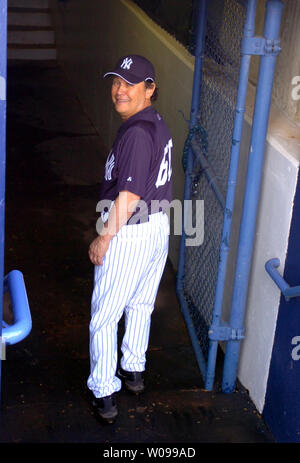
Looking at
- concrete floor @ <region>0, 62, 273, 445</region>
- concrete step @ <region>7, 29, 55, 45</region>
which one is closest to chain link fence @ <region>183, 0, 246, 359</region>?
concrete floor @ <region>0, 62, 273, 445</region>

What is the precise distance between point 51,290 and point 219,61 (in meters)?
2.07

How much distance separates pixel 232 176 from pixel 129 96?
68 cm

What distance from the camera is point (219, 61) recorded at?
4.41 meters

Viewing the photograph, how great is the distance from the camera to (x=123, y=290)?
3660 mm

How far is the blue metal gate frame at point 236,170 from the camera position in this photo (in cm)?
336

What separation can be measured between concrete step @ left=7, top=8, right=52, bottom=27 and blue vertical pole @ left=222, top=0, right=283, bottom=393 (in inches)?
380

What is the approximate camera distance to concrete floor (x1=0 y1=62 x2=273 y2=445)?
377cm

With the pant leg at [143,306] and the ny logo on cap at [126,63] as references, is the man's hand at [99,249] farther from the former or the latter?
the ny logo on cap at [126,63]

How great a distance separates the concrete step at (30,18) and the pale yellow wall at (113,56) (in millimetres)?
536

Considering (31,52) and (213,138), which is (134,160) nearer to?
(213,138)

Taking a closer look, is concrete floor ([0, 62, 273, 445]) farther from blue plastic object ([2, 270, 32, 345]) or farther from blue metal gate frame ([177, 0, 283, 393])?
blue plastic object ([2, 270, 32, 345])

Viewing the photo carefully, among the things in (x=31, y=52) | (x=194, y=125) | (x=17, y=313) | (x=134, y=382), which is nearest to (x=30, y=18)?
(x=31, y=52)

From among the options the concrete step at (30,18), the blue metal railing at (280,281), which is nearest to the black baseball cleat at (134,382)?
the blue metal railing at (280,281)
